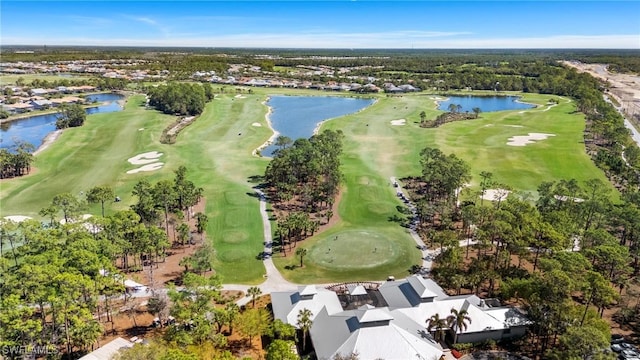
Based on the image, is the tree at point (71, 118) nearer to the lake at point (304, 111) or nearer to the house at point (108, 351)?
the lake at point (304, 111)

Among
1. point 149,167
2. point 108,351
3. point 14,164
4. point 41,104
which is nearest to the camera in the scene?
point 108,351

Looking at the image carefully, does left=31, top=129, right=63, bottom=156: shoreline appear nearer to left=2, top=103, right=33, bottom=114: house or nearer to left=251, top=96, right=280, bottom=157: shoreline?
left=2, top=103, right=33, bottom=114: house

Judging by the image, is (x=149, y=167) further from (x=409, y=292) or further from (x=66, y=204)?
(x=409, y=292)

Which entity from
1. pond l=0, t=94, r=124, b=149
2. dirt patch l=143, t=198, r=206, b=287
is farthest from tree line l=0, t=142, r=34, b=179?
dirt patch l=143, t=198, r=206, b=287

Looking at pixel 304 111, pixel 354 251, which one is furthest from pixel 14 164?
pixel 304 111

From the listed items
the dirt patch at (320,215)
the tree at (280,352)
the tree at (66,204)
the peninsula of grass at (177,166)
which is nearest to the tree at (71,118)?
the peninsula of grass at (177,166)

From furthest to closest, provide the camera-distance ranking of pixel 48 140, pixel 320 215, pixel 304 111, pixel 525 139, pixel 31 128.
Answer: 1. pixel 304 111
2. pixel 31 128
3. pixel 525 139
4. pixel 48 140
5. pixel 320 215

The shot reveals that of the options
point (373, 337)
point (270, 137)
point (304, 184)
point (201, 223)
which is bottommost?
point (270, 137)
